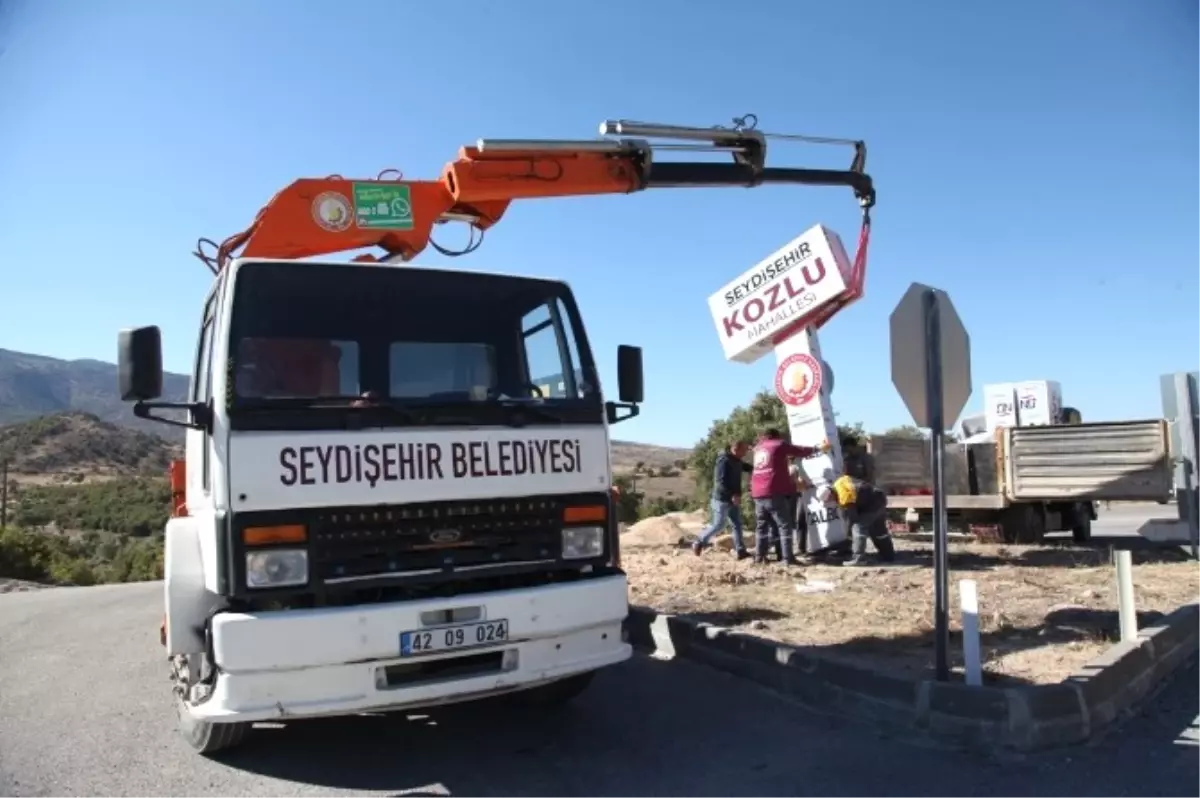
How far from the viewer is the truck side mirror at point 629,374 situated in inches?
232

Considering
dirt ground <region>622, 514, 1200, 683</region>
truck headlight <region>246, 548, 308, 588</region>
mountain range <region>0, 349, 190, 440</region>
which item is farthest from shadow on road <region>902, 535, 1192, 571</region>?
mountain range <region>0, 349, 190, 440</region>

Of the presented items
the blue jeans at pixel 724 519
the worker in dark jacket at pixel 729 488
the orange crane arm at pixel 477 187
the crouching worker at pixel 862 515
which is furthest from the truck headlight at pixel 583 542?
the worker in dark jacket at pixel 729 488

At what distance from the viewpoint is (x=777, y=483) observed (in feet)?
35.1

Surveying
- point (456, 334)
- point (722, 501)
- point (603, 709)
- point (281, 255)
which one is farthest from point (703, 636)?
point (722, 501)

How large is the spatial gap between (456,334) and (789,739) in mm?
3032

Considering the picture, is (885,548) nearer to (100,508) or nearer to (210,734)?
(210,734)

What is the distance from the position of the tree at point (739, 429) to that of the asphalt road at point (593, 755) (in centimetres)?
1168

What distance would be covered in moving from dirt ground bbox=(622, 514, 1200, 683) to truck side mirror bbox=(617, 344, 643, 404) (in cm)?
245

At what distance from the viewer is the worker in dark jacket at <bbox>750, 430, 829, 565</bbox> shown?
10711 mm

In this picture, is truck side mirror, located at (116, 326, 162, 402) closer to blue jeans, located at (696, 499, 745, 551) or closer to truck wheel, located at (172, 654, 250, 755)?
truck wheel, located at (172, 654, 250, 755)

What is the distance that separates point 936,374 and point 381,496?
10.9ft

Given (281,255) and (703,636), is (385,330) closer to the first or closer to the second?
(281,255)

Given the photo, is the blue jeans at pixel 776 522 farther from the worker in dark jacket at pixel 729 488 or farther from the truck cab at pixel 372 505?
the truck cab at pixel 372 505

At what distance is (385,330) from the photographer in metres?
5.14
